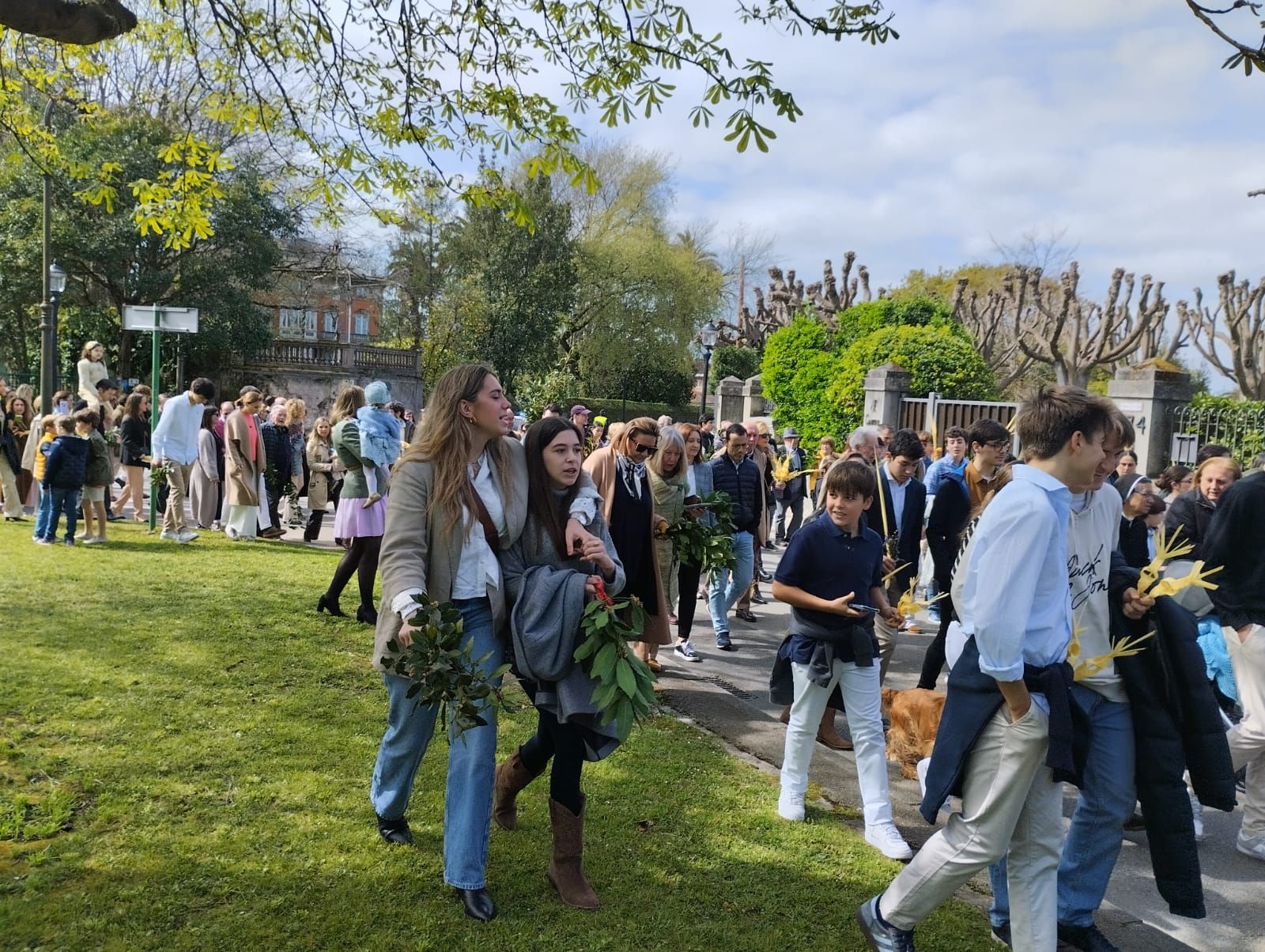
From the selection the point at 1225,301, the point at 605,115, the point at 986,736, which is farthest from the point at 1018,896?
the point at 1225,301

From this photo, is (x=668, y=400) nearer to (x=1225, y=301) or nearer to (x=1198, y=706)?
(x=1225, y=301)

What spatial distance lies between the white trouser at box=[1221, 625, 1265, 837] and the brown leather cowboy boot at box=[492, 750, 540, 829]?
134 inches

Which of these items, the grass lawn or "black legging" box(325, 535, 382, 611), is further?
"black legging" box(325, 535, 382, 611)

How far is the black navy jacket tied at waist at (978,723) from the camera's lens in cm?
306

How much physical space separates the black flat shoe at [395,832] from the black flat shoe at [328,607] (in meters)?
4.13

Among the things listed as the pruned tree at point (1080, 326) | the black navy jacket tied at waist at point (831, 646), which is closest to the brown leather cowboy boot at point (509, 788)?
the black navy jacket tied at waist at point (831, 646)

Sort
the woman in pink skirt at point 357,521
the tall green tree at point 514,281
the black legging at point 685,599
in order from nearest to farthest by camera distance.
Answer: the woman in pink skirt at point 357,521
the black legging at point 685,599
the tall green tree at point 514,281

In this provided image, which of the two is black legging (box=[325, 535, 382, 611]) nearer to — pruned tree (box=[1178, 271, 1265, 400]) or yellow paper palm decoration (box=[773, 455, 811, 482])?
yellow paper palm decoration (box=[773, 455, 811, 482])

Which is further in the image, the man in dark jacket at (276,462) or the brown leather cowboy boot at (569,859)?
the man in dark jacket at (276,462)

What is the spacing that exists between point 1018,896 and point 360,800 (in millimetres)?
2807

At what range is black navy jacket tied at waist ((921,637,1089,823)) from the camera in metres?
3.06

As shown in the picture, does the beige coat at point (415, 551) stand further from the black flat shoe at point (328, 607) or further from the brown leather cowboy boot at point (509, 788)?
the black flat shoe at point (328, 607)

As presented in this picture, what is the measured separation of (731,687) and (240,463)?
23.5 feet

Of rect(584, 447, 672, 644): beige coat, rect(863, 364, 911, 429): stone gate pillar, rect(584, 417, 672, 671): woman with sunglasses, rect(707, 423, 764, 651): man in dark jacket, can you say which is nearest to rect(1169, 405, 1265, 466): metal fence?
rect(863, 364, 911, 429): stone gate pillar
